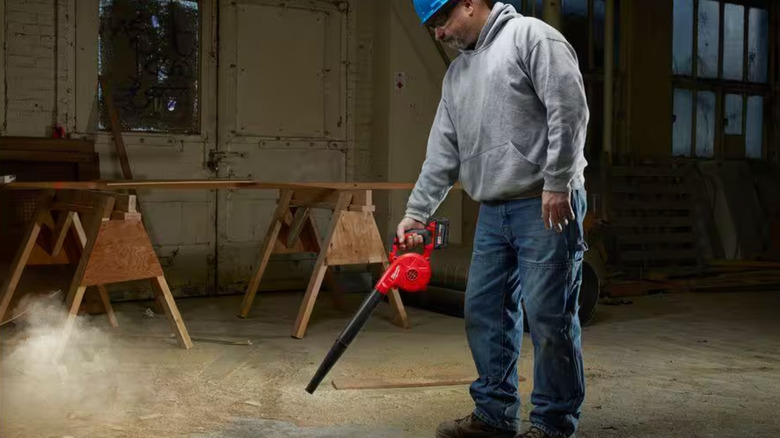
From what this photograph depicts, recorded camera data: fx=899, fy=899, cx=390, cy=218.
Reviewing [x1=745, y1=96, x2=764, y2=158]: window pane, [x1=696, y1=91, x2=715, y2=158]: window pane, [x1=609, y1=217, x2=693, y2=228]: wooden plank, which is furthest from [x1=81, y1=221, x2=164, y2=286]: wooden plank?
[x1=745, y1=96, x2=764, y2=158]: window pane

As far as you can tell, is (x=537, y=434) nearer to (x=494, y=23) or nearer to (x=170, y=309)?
(x=494, y=23)

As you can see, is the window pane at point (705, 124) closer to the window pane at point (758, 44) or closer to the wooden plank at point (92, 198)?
the window pane at point (758, 44)

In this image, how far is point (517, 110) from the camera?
2.98 metres

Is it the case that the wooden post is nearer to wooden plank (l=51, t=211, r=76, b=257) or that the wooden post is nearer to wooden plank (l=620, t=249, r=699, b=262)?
wooden plank (l=51, t=211, r=76, b=257)

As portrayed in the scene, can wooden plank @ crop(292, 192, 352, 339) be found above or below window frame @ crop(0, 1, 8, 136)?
below

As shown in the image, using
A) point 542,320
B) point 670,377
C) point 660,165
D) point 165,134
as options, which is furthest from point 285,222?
point 660,165

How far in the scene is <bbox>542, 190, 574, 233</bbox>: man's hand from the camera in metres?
2.85

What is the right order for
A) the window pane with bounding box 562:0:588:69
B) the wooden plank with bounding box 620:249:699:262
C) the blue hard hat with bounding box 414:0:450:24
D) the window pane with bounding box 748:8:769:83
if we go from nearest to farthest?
the blue hard hat with bounding box 414:0:450:24 → the wooden plank with bounding box 620:249:699:262 → the window pane with bounding box 562:0:588:69 → the window pane with bounding box 748:8:769:83

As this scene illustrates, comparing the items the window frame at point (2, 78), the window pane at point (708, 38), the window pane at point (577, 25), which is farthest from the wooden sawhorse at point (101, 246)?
the window pane at point (708, 38)

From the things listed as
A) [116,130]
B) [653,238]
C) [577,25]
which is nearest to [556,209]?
[116,130]

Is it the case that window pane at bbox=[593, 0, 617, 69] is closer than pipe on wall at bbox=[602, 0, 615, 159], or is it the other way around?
pipe on wall at bbox=[602, 0, 615, 159]

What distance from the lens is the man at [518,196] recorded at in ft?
9.46

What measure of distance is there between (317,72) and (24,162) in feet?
7.91

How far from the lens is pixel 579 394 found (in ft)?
9.87
